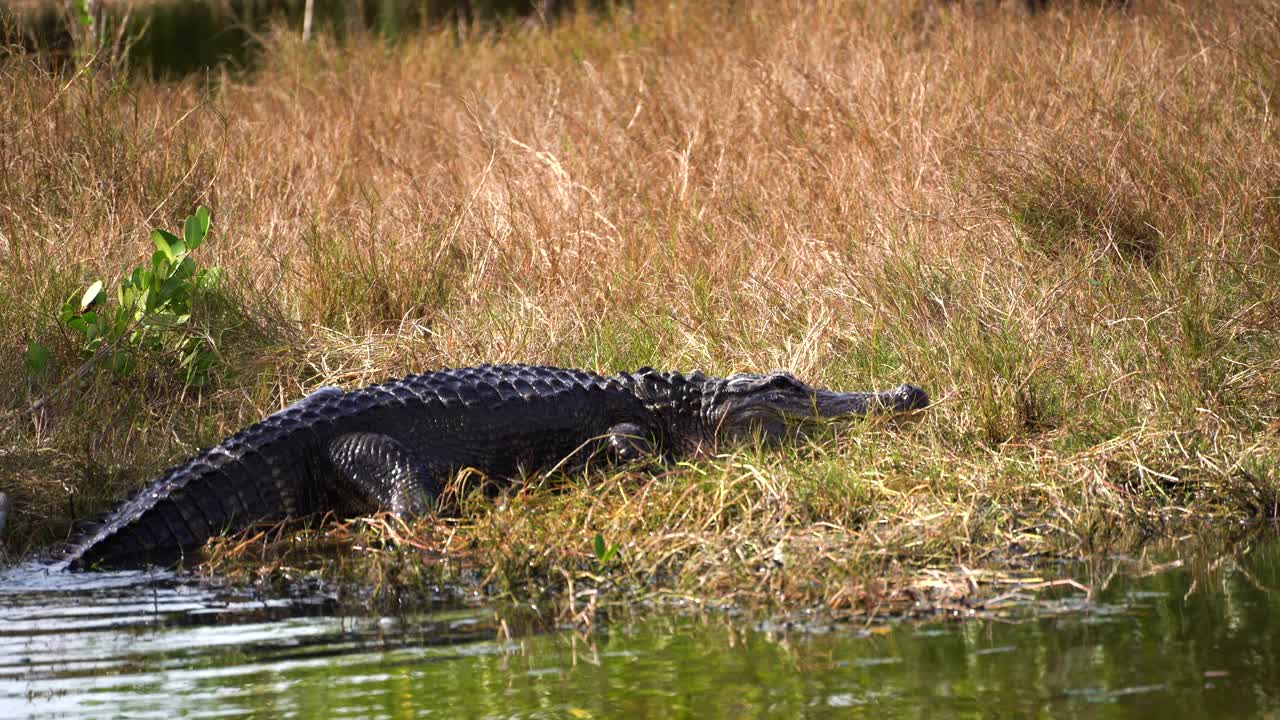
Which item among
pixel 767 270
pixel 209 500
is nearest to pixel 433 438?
pixel 209 500

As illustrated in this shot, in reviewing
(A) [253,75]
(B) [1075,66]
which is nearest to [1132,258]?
(B) [1075,66]

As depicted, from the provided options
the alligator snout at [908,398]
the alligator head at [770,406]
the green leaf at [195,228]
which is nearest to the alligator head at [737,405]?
the alligator head at [770,406]

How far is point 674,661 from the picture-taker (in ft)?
10.4

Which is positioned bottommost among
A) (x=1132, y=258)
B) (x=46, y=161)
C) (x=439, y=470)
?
(x=439, y=470)

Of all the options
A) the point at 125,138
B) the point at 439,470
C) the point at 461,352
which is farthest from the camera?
the point at 125,138

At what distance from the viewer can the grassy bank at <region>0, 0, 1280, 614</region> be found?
4.39 meters

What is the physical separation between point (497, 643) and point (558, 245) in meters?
4.40

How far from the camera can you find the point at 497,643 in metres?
3.40

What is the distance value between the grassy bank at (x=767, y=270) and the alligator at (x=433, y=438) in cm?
19

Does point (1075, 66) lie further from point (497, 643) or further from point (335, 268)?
point (497, 643)

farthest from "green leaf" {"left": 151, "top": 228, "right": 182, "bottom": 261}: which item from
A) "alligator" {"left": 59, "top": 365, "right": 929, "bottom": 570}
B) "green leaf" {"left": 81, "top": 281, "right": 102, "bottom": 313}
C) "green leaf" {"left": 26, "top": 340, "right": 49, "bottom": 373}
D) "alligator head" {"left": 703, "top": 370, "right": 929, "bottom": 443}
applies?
"alligator head" {"left": 703, "top": 370, "right": 929, "bottom": 443}

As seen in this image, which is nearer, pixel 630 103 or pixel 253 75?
pixel 630 103

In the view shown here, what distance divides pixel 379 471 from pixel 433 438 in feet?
1.06

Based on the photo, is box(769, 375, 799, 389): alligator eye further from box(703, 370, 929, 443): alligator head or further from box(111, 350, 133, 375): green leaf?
box(111, 350, 133, 375): green leaf
